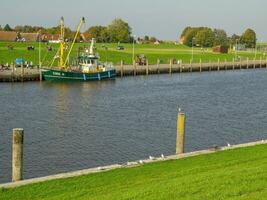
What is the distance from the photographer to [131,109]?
4969 centimetres

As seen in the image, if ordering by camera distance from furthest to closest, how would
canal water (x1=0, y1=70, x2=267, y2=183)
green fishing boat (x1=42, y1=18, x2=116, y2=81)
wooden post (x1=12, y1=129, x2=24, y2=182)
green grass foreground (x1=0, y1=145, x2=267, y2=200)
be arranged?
green fishing boat (x1=42, y1=18, x2=116, y2=81), canal water (x1=0, y1=70, x2=267, y2=183), wooden post (x1=12, y1=129, x2=24, y2=182), green grass foreground (x1=0, y1=145, x2=267, y2=200)

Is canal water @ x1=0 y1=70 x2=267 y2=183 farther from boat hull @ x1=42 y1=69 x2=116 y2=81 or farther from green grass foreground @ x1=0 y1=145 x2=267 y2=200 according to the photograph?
green grass foreground @ x1=0 y1=145 x2=267 y2=200

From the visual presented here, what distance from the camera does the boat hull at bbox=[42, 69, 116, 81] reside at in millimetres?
75062

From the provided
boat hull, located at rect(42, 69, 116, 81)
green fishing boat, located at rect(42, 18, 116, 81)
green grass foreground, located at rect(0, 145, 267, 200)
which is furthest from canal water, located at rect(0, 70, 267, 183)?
green grass foreground, located at rect(0, 145, 267, 200)

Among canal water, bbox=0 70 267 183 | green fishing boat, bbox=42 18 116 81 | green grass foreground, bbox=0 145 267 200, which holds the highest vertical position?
green fishing boat, bbox=42 18 116 81

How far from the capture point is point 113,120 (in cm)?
4197

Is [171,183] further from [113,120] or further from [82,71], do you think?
[82,71]

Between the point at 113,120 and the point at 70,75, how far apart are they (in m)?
35.5

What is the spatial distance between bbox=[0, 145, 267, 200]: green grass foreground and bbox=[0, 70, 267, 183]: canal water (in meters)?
8.60

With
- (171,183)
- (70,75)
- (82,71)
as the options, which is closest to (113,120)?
(171,183)

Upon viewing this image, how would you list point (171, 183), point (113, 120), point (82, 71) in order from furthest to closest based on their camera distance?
point (82, 71)
point (113, 120)
point (171, 183)

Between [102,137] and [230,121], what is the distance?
40.8 ft

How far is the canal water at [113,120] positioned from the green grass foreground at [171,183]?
860 cm

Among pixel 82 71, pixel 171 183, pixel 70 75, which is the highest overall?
pixel 82 71
